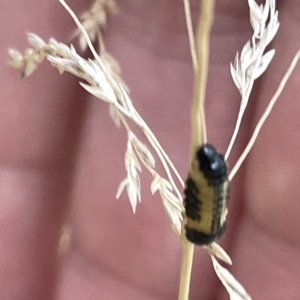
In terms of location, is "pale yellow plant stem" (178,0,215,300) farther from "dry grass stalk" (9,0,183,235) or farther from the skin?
the skin

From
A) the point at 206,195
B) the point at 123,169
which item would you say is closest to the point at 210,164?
the point at 206,195

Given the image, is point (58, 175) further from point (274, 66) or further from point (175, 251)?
point (274, 66)

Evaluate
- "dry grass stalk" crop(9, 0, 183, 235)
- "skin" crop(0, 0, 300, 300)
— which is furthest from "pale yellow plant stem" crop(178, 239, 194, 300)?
"skin" crop(0, 0, 300, 300)

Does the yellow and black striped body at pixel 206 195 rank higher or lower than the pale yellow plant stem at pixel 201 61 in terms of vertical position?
lower

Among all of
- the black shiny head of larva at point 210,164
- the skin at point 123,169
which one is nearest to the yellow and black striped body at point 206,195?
the black shiny head of larva at point 210,164

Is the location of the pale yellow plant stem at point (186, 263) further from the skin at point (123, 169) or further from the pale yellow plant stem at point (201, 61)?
the skin at point (123, 169)

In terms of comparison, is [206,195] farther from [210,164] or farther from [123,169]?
[123,169]

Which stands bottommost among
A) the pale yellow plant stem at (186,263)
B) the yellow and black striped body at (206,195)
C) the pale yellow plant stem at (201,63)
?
the pale yellow plant stem at (186,263)
